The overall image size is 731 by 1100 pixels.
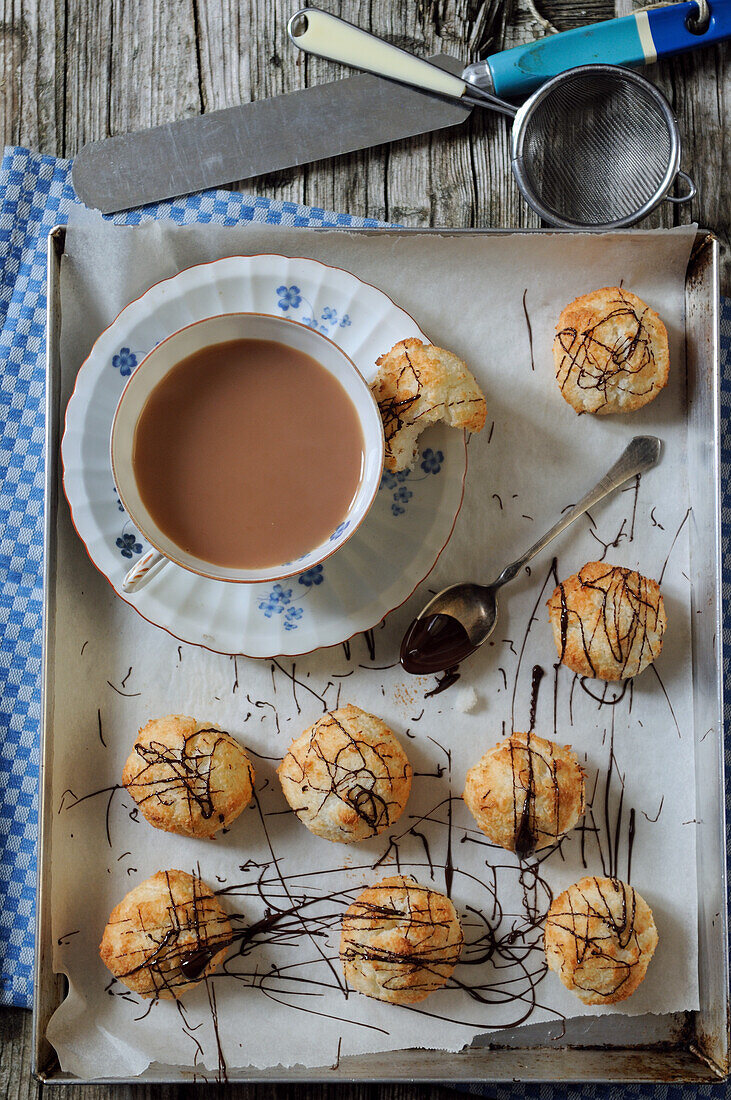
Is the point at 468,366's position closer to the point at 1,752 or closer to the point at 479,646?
the point at 479,646

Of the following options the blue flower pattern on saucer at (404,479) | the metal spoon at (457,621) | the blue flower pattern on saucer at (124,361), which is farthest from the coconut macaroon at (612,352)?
the blue flower pattern on saucer at (124,361)

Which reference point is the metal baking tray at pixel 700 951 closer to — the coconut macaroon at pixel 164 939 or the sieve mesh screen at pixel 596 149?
the coconut macaroon at pixel 164 939

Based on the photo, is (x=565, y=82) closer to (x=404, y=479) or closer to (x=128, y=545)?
(x=404, y=479)

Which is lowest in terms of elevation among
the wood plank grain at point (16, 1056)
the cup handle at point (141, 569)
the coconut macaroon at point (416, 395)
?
the wood plank grain at point (16, 1056)

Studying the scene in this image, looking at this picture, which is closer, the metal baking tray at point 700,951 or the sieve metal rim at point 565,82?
the metal baking tray at point 700,951

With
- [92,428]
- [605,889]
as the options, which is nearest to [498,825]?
[605,889]

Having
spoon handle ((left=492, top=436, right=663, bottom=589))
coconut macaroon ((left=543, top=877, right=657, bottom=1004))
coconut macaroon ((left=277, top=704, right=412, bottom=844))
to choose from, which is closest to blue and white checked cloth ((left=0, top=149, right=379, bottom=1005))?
coconut macaroon ((left=277, top=704, right=412, bottom=844))

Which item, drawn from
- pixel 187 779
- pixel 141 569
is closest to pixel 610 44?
pixel 141 569
